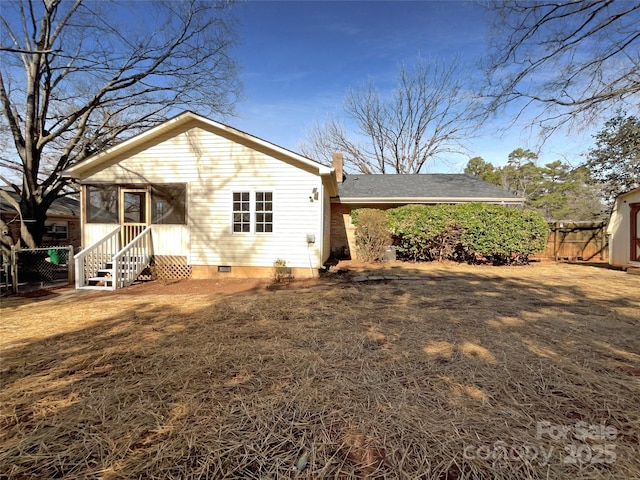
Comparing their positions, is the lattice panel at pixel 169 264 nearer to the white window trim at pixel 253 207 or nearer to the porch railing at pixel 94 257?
the porch railing at pixel 94 257

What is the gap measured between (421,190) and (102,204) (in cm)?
1223

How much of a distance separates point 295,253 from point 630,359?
22.6ft

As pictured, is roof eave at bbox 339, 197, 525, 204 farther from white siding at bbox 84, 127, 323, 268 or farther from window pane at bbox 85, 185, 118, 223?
window pane at bbox 85, 185, 118, 223

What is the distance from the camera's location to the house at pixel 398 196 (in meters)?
12.4

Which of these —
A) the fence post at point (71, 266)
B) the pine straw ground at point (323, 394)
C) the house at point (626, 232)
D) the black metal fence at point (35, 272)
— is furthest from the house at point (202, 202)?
the house at point (626, 232)

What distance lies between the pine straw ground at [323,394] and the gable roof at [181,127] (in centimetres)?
Result: 486

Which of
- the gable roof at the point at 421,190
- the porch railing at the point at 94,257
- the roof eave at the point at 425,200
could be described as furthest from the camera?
the gable roof at the point at 421,190

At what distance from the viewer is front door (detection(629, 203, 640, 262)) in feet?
30.6

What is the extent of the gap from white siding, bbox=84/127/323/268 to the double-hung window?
0.16 m

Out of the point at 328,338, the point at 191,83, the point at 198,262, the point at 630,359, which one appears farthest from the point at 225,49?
the point at 630,359

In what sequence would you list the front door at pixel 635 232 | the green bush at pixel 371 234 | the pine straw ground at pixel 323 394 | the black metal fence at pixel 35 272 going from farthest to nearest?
the green bush at pixel 371 234 < the front door at pixel 635 232 < the black metal fence at pixel 35 272 < the pine straw ground at pixel 323 394

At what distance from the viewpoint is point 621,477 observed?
160cm

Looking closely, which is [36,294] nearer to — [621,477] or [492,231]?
[621,477]

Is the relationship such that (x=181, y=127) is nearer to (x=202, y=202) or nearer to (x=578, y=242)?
(x=202, y=202)
